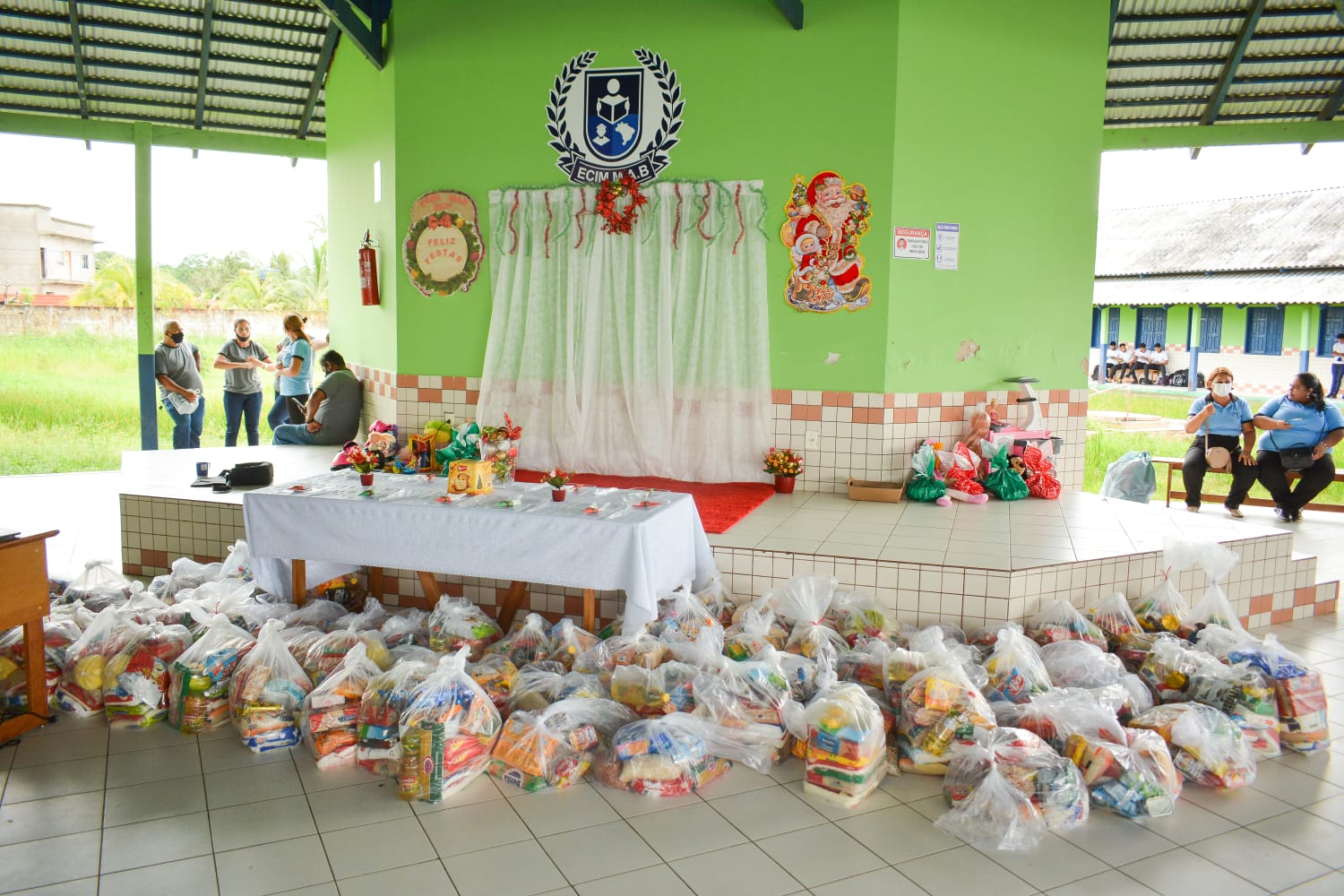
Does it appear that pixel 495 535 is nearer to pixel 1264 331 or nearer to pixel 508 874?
pixel 508 874

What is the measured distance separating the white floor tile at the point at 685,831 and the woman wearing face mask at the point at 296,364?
6961mm

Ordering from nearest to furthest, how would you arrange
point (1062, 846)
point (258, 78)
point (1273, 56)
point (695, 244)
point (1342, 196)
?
point (1062, 846), point (695, 244), point (1273, 56), point (258, 78), point (1342, 196)

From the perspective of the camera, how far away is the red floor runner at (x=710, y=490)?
5.77 meters

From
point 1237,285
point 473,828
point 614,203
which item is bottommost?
point 473,828

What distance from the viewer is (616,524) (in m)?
4.21

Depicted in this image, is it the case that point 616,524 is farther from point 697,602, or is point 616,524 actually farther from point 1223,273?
point 1223,273

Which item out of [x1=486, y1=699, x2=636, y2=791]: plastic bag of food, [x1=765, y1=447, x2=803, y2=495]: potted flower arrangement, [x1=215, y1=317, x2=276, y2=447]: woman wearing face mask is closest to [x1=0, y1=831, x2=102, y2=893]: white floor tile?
[x1=486, y1=699, x2=636, y2=791]: plastic bag of food

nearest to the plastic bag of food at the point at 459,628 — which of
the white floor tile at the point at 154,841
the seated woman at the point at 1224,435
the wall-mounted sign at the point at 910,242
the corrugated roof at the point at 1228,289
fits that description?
the white floor tile at the point at 154,841

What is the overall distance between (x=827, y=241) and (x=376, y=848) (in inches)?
190

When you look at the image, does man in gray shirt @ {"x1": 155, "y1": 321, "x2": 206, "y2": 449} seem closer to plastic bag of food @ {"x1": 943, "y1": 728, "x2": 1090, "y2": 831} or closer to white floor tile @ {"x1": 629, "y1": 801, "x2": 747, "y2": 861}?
white floor tile @ {"x1": 629, "y1": 801, "x2": 747, "y2": 861}

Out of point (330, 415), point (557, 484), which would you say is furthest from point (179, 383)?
point (557, 484)

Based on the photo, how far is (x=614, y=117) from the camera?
6.80 meters

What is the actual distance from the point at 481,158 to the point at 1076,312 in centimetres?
465

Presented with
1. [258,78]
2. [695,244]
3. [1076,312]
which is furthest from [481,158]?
[1076,312]
